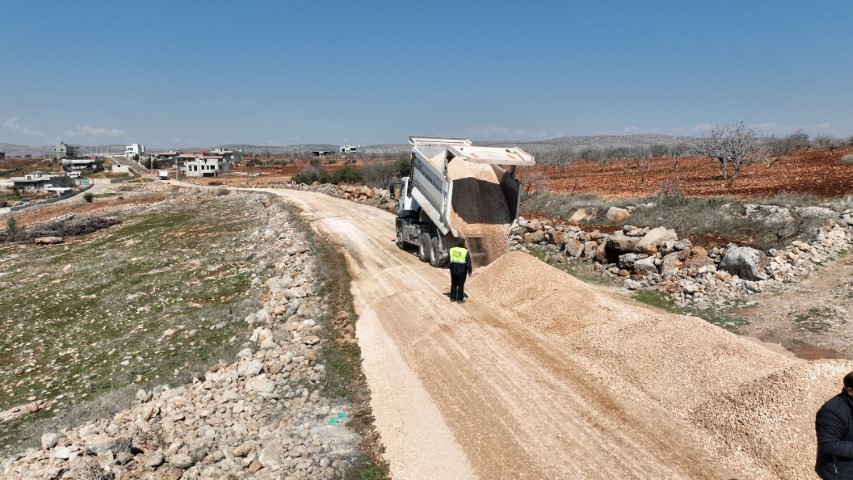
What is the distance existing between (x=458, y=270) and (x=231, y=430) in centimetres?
638

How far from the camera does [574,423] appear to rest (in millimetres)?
6820

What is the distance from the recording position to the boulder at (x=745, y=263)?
1255 cm

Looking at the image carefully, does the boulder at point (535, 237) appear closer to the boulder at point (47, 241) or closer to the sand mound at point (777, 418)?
the sand mound at point (777, 418)

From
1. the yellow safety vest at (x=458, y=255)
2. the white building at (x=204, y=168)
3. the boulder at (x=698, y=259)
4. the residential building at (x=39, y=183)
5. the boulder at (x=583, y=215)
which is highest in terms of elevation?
the white building at (x=204, y=168)

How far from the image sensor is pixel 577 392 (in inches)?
302

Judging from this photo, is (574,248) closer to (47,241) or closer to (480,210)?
(480,210)

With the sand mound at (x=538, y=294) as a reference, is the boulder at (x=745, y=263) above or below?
above

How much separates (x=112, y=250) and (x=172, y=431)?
2194 cm

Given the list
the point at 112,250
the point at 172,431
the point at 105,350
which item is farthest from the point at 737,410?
the point at 112,250

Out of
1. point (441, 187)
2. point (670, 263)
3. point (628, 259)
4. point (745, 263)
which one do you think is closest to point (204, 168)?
point (441, 187)

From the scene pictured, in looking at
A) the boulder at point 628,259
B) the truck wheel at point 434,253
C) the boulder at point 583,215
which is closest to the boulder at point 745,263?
the boulder at point 628,259

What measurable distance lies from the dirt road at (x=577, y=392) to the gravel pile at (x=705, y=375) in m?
0.02

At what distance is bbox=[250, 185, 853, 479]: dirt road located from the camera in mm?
5969

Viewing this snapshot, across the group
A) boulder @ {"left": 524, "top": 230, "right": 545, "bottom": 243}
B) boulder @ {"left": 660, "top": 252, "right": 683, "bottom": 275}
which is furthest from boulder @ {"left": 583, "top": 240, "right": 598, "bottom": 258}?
boulder @ {"left": 660, "top": 252, "right": 683, "bottom": 275}
